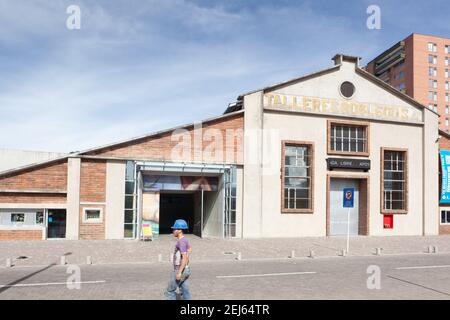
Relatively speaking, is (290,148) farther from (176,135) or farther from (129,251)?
(129,251)

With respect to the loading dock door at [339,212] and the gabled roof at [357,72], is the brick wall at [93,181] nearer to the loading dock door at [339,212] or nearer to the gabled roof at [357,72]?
the gabled roof at [357,72]

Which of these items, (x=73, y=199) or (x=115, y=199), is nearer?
(x=73, y=199)

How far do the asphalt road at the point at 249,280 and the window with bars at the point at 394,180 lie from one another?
41.5ft

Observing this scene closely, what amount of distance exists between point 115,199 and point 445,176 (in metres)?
21.9

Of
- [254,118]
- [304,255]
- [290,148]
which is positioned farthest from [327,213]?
[304,255]

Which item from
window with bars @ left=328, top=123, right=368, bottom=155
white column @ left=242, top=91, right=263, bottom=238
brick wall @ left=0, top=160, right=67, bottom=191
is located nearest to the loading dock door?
window with bars @ left=328, top=123, right=368, bottom=155

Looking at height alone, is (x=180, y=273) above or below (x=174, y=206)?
above

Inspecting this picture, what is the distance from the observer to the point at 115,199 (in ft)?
74.6

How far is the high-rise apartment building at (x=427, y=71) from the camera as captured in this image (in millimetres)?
74875

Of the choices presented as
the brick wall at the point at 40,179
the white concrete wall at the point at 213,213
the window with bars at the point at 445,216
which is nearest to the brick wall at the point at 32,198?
the brick wall at the point at 40,179

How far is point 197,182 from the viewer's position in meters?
25.0

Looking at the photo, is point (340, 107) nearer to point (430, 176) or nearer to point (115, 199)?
point (430, 176)

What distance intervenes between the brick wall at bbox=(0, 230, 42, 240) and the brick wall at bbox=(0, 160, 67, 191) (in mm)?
2223

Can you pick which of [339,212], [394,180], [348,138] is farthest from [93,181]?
[394,180]
